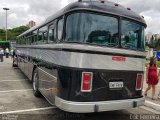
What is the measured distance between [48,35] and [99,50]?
2.20 meters

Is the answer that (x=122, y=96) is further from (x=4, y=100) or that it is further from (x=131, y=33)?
(x=4, y=100)

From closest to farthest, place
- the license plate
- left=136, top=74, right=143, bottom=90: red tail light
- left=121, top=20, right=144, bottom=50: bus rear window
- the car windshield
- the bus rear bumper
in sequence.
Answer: the bus rear bumper < the car windshield < the license plate < left=121, top=20, right=144, bottom=50: bus rear window < left=136, top=74, right=143, bottom=90: red tail light

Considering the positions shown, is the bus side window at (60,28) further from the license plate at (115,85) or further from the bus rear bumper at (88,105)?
the license plate at (115,85)

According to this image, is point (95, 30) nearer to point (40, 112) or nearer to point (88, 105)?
point (88, 105)

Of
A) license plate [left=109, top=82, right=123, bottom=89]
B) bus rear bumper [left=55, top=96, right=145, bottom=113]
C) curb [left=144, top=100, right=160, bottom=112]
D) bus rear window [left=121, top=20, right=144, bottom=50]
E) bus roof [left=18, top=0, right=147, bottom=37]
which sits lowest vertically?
curb [left=144, top=100, right=160, bottom=112]

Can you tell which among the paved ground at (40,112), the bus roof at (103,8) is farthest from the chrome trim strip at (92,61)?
the paved ground at (40,112)

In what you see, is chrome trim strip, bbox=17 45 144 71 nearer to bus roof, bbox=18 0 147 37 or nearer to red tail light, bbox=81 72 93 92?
red tail light, bbox=81 72 93 92

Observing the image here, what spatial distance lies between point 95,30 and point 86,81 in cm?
119

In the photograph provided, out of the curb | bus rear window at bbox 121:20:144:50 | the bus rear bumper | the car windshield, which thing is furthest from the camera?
the curb

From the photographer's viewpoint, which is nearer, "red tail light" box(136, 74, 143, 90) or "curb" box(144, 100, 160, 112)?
"red tail light" box(136, 74, 143, 90)

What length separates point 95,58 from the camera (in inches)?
230

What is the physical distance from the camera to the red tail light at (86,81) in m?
5.70

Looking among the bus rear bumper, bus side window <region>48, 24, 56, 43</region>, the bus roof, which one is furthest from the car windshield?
the bus rear bumper

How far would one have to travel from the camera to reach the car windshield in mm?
5785
